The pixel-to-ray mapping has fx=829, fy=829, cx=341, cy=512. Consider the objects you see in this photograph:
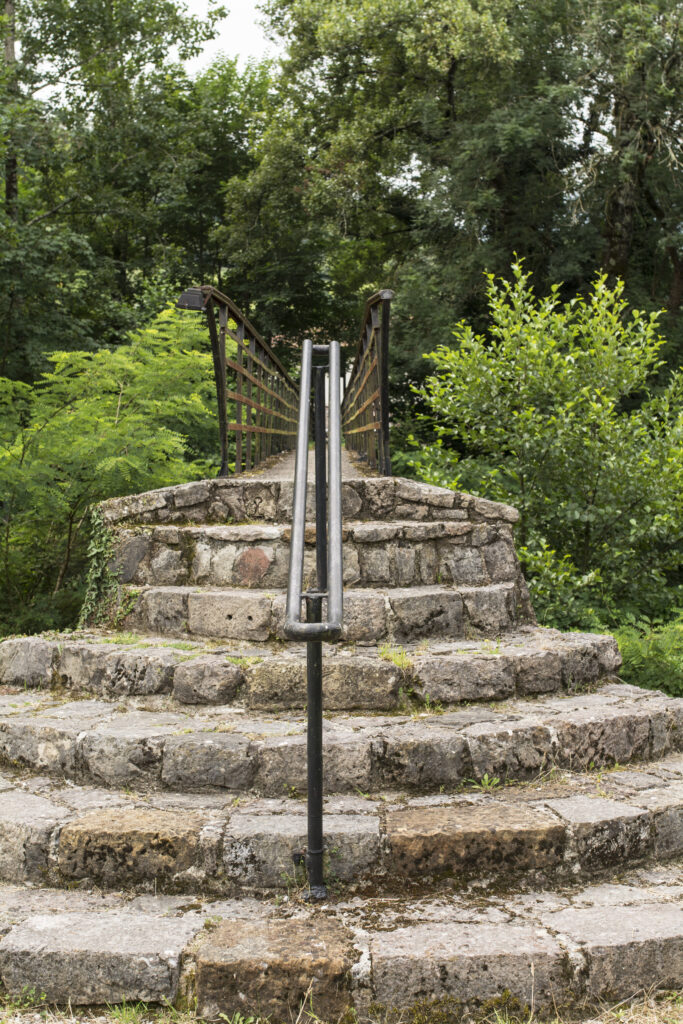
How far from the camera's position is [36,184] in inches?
675

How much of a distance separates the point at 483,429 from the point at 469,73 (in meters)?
9.23

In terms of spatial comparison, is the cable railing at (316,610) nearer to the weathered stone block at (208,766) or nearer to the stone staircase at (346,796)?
the stone staircase at (346,796)

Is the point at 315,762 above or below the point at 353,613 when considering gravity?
below

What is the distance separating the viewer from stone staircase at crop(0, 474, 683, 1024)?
218 cm

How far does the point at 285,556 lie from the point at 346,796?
62.9 inches

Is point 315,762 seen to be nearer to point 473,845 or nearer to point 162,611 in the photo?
point 473,845

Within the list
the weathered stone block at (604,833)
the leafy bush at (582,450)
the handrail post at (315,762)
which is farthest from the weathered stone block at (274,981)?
the leafy bush at (582,450)

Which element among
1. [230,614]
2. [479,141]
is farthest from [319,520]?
[479,141]

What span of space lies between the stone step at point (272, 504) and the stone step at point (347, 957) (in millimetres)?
2383

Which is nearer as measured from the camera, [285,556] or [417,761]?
[417,761]

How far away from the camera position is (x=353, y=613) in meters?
3.79

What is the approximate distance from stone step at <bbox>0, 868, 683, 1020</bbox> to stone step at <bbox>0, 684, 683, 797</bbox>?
522mm

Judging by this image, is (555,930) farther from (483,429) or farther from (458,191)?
(458,191)

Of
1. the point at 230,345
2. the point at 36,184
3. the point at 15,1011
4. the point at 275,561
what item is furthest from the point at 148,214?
the point at 15,1011
